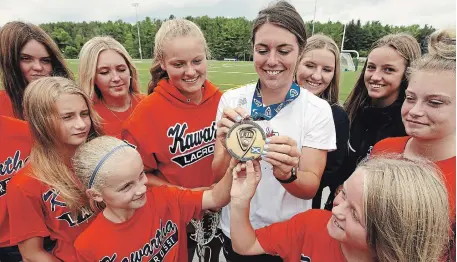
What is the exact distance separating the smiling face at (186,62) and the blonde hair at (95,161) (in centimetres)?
65

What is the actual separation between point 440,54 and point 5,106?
3.37 m

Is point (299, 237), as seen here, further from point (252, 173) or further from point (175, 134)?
point (175, 134)

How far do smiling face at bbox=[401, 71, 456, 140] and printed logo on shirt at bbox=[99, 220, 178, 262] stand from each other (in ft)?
5.42

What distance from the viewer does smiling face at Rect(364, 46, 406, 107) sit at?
272 centimetres

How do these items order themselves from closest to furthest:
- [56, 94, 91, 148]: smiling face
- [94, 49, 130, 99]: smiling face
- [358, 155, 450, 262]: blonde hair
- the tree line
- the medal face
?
[358, 155, 450, 262]: blonde hair
the medal face
[56, 94, 91, 148]: smiling face
[94, 49, 130, 99]: smiling face
the tree line

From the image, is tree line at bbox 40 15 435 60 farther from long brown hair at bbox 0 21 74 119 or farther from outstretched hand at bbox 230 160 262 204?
outstretched hand at bbox 230 160 262 204

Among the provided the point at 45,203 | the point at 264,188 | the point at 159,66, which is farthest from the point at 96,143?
the point at 264,188

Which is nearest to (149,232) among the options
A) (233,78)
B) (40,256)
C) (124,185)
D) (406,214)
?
(124,185)

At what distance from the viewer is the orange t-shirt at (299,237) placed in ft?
5.89

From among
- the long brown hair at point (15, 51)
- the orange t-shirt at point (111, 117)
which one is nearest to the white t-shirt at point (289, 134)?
the orange t-shirt at point (111, 117)

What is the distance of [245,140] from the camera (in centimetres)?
174

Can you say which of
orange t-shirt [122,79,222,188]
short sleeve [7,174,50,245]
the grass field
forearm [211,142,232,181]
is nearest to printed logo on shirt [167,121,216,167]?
orange t-shirt [122,79,222,188]

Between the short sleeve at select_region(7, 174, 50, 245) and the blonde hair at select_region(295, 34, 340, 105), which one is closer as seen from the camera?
the short sleeve at select_region(7, 174, 50, 245)

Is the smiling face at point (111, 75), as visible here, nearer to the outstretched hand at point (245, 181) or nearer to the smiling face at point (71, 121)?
the smiling face at point (71, 121)
